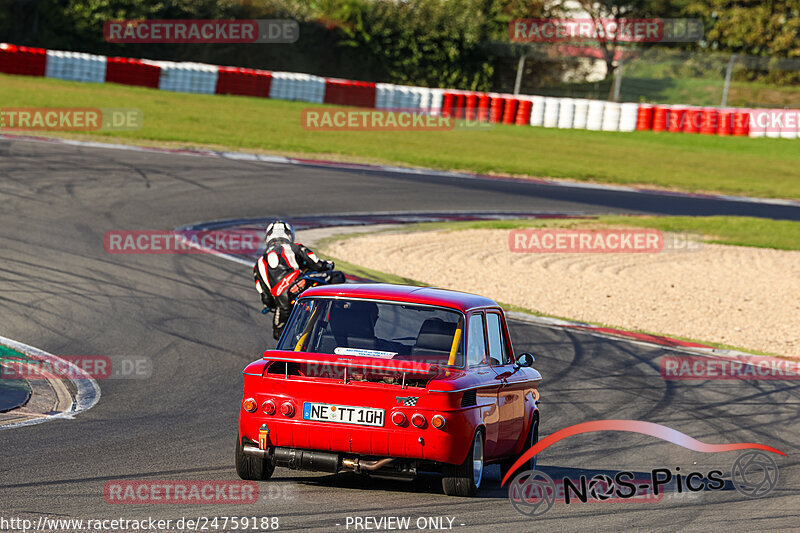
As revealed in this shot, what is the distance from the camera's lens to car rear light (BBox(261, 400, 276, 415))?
6.56m

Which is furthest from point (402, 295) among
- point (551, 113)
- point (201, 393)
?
point (551, 113)

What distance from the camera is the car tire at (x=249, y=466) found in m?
6.68

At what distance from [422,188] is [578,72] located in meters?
27.3

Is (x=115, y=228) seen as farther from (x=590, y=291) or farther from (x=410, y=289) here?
(x=410, y=289)

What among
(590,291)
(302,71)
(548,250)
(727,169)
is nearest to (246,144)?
(548,250)

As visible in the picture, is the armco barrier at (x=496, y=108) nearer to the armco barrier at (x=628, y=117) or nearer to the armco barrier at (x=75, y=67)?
the armco barrier at (x=628, y=117)

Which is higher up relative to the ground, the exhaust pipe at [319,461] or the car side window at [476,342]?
the car side window at [476,342]

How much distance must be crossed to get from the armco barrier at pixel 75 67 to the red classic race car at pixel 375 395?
3066cm

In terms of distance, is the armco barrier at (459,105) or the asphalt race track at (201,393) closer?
the asphalt race track at (201,393)

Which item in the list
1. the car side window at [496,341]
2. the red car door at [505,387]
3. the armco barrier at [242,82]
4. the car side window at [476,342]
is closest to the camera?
the car side window at [476,342]

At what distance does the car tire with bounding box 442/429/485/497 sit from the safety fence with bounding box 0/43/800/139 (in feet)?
105

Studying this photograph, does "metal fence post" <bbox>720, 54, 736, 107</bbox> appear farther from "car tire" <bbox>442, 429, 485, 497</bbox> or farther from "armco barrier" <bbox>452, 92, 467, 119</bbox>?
"car tire" <bbox>442, 429, 485, 497</bbox>

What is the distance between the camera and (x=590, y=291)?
651 inches

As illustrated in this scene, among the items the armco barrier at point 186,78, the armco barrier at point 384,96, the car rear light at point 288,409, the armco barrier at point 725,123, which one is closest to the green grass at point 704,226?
the car rear light at point 288,409
